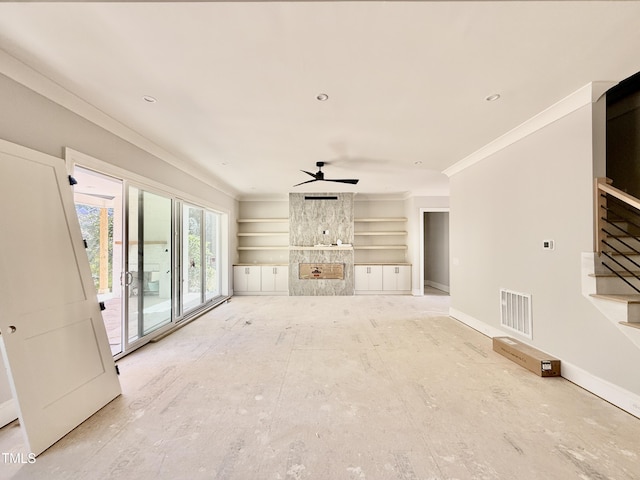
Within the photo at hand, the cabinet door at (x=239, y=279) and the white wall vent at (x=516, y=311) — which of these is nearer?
the white wall vent at (x=516, y=311)

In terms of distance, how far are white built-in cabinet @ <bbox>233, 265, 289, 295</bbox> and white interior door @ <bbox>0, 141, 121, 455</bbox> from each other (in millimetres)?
5118

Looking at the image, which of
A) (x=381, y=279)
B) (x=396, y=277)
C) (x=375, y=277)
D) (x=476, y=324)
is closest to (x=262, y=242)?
(x=375, y=277)

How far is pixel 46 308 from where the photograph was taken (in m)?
2.12

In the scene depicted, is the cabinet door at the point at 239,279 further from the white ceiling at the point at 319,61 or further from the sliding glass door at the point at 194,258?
the white ceiling at the point at 319,61

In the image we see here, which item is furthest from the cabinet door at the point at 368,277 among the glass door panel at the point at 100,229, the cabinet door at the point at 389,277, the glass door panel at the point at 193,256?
the glass door panel at the point at 100,229

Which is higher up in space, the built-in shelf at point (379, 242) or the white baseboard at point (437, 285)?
the built-in shelf at point (379, 242)

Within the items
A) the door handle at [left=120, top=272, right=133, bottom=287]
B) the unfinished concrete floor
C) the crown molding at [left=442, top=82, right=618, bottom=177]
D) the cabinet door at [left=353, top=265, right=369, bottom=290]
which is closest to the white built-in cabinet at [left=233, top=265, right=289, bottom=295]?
the cabinet door at [left=353, top=265, right=369, bottom=290]

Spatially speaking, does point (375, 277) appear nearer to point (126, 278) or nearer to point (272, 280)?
point (272, 280)

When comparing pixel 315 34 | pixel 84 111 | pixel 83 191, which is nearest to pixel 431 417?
pixel 315 34

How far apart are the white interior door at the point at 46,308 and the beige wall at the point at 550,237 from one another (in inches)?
168

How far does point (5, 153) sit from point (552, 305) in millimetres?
4947

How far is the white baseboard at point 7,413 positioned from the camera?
207 centimetres

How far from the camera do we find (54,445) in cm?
189

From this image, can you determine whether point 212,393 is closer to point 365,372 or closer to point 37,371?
point 37,371
